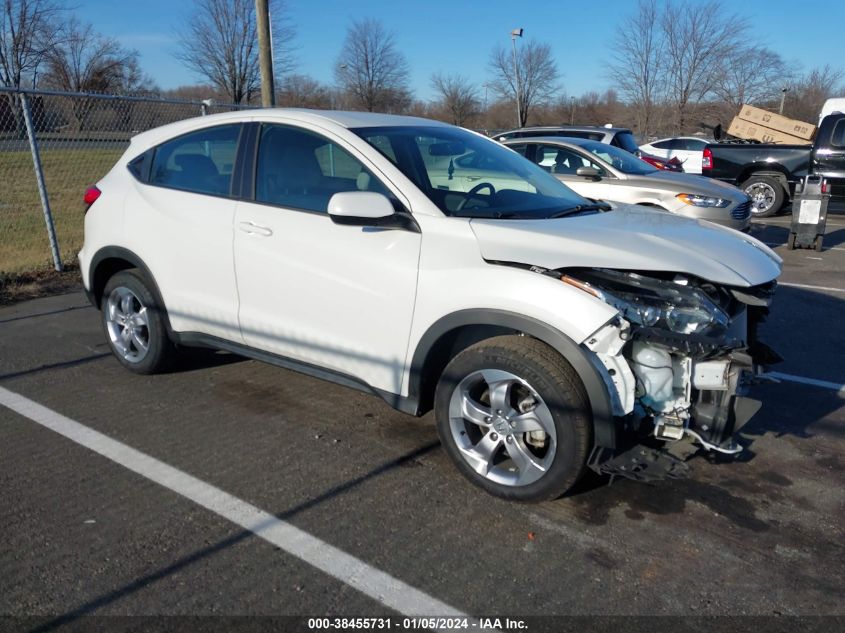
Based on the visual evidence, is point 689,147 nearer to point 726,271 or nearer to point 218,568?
point 726,271

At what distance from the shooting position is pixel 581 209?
412 cm

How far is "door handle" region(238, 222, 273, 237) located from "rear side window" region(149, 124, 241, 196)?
1.09 feet

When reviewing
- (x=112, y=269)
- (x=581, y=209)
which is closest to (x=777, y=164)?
(x=581, y=209)

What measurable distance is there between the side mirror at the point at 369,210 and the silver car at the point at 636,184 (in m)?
5.39

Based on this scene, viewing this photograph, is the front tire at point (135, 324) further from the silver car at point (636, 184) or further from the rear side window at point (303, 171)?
the silver car at point (636, 184)

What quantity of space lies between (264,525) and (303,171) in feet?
6.53

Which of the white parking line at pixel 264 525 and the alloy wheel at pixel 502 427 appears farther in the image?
the alloy wheel at pixel 502 427

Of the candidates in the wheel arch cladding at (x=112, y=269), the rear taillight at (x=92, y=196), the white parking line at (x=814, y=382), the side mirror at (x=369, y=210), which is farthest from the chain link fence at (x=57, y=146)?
the white parking line at (x=814, y=382)

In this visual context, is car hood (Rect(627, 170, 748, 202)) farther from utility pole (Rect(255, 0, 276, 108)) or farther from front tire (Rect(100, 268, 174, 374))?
front tire (Rect(100, 268, 174, 374))

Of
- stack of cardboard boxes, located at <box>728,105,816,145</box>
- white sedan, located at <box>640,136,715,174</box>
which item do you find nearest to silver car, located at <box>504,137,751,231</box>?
white sedan, located at <box>640,136,715,174</box>

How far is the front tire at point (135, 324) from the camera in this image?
15.4 ft

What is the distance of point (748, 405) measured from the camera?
3121mm

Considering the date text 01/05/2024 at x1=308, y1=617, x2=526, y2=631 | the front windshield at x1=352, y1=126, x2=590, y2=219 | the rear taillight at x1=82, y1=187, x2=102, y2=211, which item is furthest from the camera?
the rear taillight at x1=82, y1=187, x2=102, y2=211

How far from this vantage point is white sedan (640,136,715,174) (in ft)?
65.7
